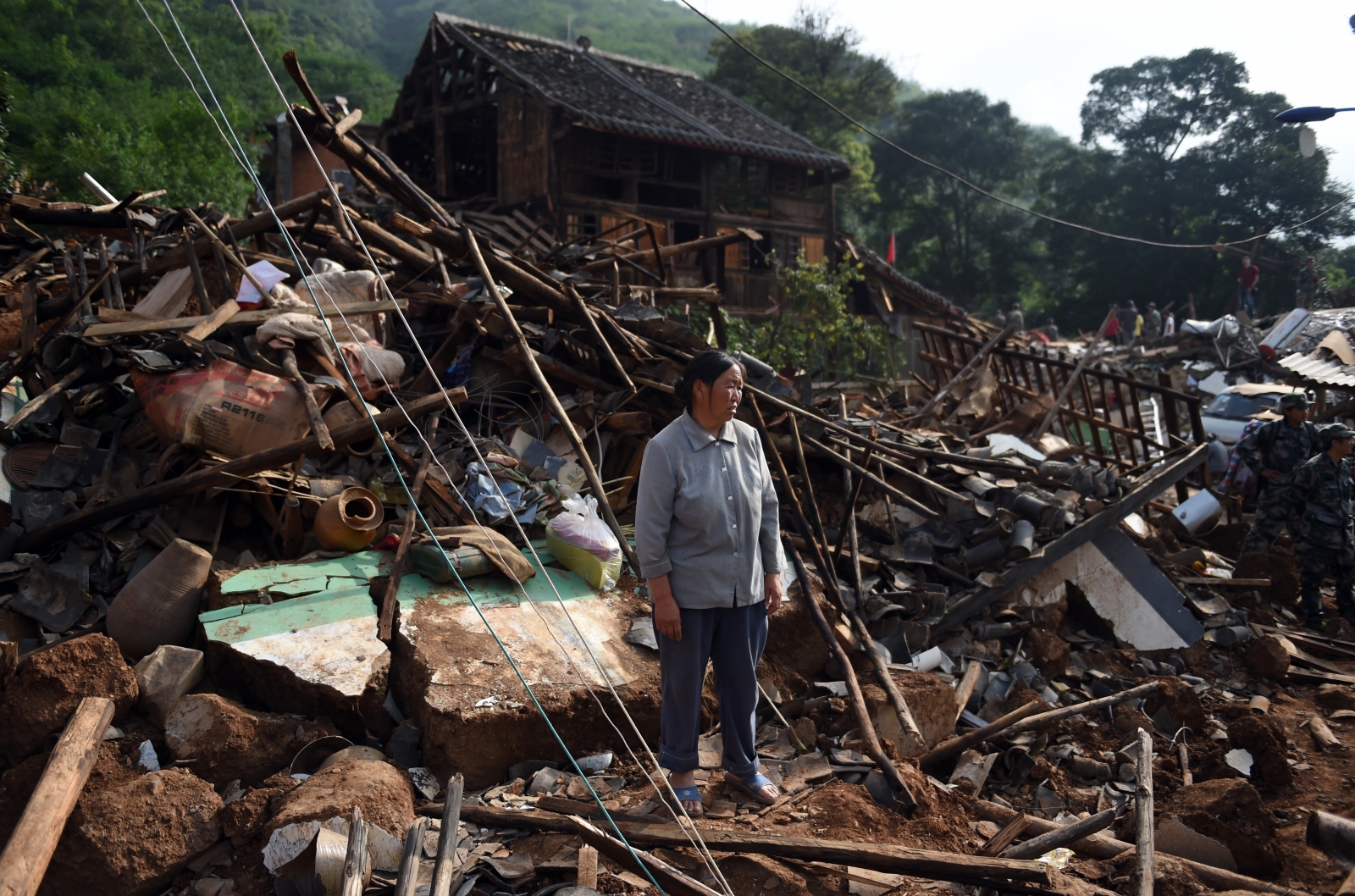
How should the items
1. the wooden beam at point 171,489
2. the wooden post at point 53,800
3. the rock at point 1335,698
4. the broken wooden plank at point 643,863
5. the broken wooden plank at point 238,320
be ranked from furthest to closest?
the broken wooden plank at point 238,320
the rock at point 1335,698
the wooden beam at point 171,489
the broken wooden plank at point 643,863
the wooden post at point 53,800

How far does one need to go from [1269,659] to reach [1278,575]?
171 centimetres

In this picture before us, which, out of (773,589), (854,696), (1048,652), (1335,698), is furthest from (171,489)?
(1335,698)

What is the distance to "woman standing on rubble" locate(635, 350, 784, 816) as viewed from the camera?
10.7 feet

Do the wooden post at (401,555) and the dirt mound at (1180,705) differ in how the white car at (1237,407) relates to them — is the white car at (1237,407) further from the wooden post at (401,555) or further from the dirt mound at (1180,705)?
the wooden post at (401,555)

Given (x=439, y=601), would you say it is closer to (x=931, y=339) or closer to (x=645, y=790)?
(x=645, y=790)

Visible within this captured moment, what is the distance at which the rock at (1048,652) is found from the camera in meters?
5.48

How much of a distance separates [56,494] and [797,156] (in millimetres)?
18273

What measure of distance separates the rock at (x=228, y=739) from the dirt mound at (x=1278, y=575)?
7071 millimetres

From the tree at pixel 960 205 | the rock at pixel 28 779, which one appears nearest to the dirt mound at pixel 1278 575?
the rock at pixel 28 779

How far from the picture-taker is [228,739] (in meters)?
3.66

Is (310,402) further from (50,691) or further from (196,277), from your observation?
(50,691)

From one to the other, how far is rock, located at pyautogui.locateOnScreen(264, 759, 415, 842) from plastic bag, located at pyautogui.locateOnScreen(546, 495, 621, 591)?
1.70 m

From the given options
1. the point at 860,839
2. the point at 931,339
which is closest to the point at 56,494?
the point at 860,839

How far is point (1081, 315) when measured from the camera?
117 feet
